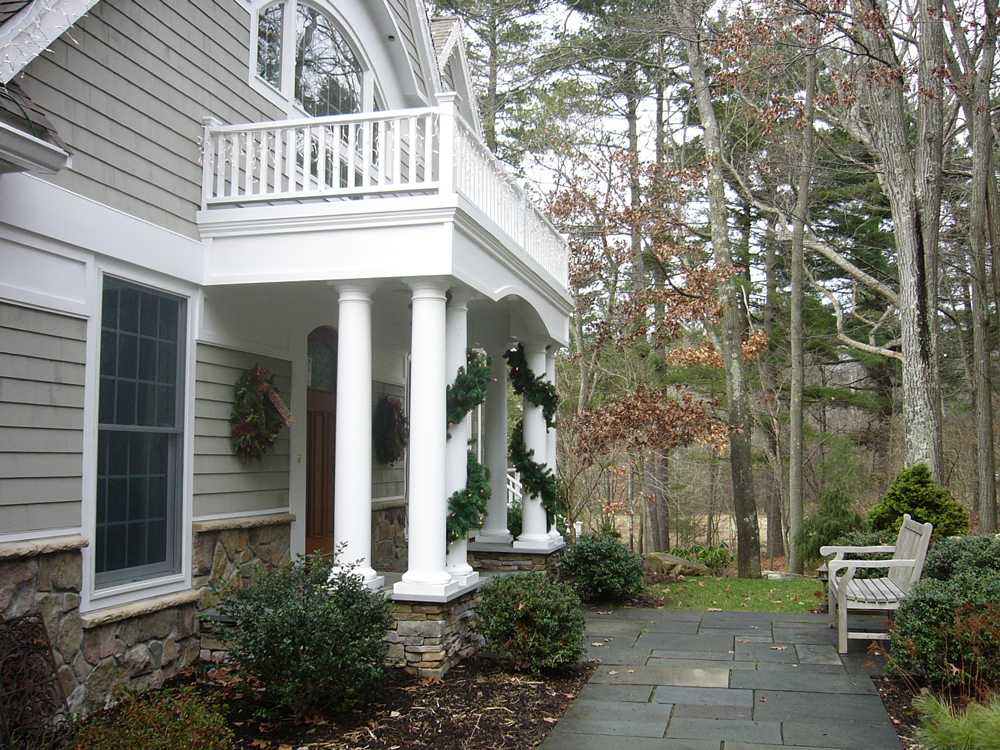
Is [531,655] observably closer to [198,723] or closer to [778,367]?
[198,723]

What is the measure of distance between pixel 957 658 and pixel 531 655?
2.86 m

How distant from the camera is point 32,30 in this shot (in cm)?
519

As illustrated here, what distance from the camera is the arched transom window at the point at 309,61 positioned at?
8.25 meters

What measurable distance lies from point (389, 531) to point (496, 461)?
1.70 m

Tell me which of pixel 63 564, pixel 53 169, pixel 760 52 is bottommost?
pixel 63 564

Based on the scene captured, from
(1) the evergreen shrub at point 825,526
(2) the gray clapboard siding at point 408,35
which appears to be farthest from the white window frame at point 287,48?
(1) the evergreen shrub at point 825,526

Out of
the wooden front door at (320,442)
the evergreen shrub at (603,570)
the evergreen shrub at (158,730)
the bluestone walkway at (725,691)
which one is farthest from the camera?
the evergreen shrub at (603,570)

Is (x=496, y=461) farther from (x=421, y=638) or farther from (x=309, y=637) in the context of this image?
(x=309, y=637)

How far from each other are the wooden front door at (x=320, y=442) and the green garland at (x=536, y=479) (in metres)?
2.19

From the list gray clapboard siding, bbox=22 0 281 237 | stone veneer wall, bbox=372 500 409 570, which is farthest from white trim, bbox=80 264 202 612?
stone veneer wall, bbox=372 500 409 570

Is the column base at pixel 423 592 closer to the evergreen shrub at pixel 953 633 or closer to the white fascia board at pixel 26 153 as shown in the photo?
the evergreen shrub at pixel 953 633

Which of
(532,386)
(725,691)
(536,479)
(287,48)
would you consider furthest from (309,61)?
(725,691)

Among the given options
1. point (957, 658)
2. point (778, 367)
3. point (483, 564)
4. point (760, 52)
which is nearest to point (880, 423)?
point (778, 367)

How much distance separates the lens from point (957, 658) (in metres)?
5.40
